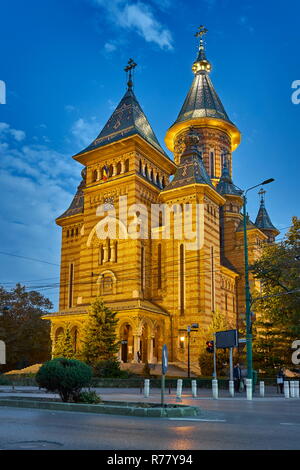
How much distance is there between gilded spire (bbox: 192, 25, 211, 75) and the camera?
65.7 m

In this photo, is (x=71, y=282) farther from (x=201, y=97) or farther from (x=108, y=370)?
(x=201, y=97)

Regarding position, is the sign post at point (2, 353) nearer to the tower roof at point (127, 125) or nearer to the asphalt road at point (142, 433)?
the tower roof at point (127, 125)

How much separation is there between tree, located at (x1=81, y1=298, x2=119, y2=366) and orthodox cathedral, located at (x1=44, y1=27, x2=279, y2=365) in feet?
9.52

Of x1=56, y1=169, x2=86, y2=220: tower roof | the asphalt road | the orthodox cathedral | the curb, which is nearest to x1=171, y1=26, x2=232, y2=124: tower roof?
the orthodox cathedral

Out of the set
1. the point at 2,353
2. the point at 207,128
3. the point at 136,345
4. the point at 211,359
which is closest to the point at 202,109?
the point at 207,128

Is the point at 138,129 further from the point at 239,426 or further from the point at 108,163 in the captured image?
the point at 239,426

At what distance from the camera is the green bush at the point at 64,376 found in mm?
13141

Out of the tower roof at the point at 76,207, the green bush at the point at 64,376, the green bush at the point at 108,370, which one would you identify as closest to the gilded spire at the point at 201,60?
the tower roof at the point at 76,207

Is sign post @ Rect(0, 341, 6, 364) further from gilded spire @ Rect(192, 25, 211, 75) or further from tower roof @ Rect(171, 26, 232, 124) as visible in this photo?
gilded spire @ Rect(192, 25, 211, 75)

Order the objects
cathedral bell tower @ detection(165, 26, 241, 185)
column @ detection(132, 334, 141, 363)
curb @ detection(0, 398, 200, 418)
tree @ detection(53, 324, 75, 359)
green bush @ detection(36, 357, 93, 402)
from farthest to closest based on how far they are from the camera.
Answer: cathedral bell tower @ detection(165, 26, 241, 185)
tree @ detection(53, 324, 75, 359)
column @ detection(132, 334, 141, 363)
green bush @ detection(36, 357, 93, 402)
curb @ detection(0, 398, 200, 418)

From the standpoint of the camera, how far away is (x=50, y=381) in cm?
1317

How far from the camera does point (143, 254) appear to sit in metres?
43.6

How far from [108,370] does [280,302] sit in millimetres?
11994

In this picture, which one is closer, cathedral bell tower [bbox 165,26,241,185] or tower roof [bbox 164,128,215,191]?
tower roof [bbox 164,128,215,191]
